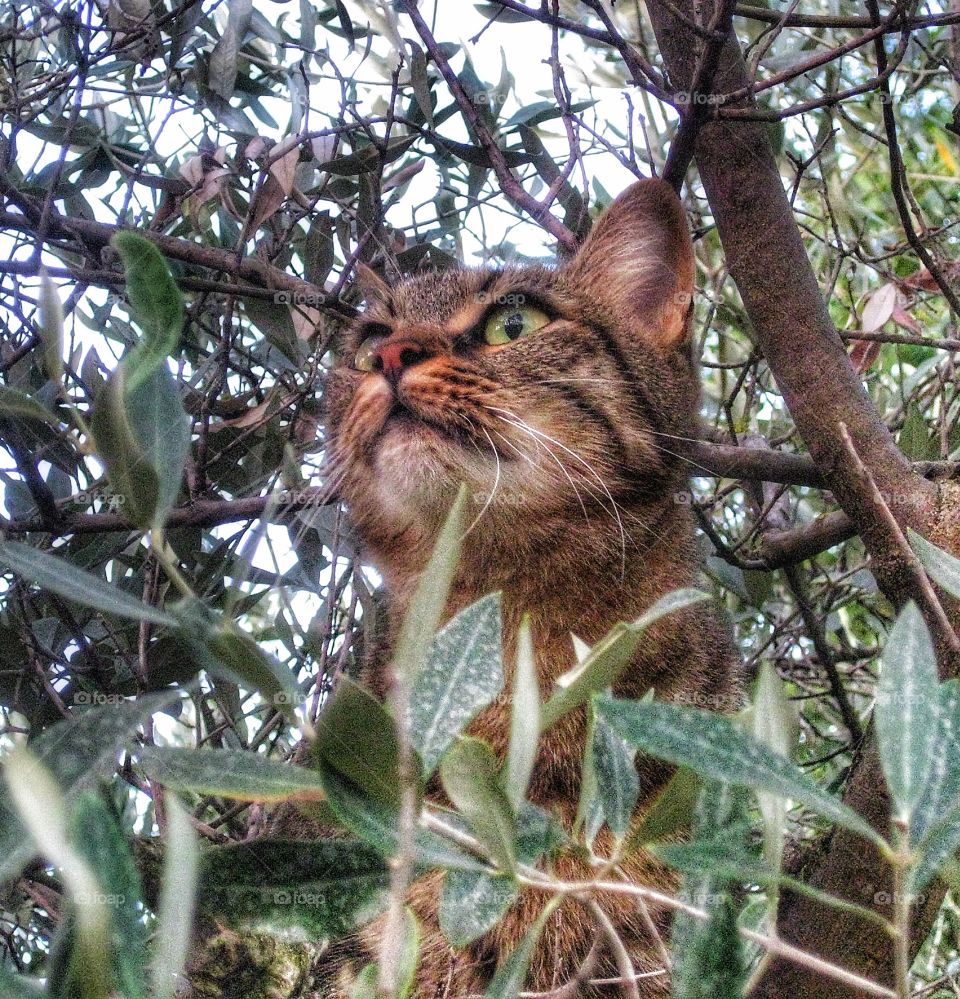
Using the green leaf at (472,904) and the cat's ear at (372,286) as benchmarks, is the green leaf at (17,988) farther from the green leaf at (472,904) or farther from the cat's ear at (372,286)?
the cat's ear at (372,286)

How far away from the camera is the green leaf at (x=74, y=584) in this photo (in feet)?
2.81

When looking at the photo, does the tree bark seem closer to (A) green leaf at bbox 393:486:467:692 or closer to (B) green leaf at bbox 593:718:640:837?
(B) green leaf at bbox 593:718:640:837

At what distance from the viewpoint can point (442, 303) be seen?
3.15m

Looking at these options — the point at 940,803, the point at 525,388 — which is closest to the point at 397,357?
the point at 525,388

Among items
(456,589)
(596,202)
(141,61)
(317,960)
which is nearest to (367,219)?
(141,61)

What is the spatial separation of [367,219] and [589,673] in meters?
2.29

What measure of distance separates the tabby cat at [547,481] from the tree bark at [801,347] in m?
0.49

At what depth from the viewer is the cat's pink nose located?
266 cm

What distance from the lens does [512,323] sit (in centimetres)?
301

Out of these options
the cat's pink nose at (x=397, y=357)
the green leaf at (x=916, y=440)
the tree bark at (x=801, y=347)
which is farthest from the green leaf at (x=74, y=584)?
the green leaf at (x=916, y=440)

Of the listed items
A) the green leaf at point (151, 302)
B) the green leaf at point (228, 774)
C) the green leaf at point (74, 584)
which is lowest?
the green leaf at point (228, 774)

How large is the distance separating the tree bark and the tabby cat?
19.3 inches

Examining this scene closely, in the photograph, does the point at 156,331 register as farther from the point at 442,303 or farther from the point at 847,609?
the point at 847,609

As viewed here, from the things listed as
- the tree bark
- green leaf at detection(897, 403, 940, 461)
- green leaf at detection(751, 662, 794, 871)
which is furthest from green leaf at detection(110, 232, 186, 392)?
green leaf at detection(897, 403, 940, 461)
